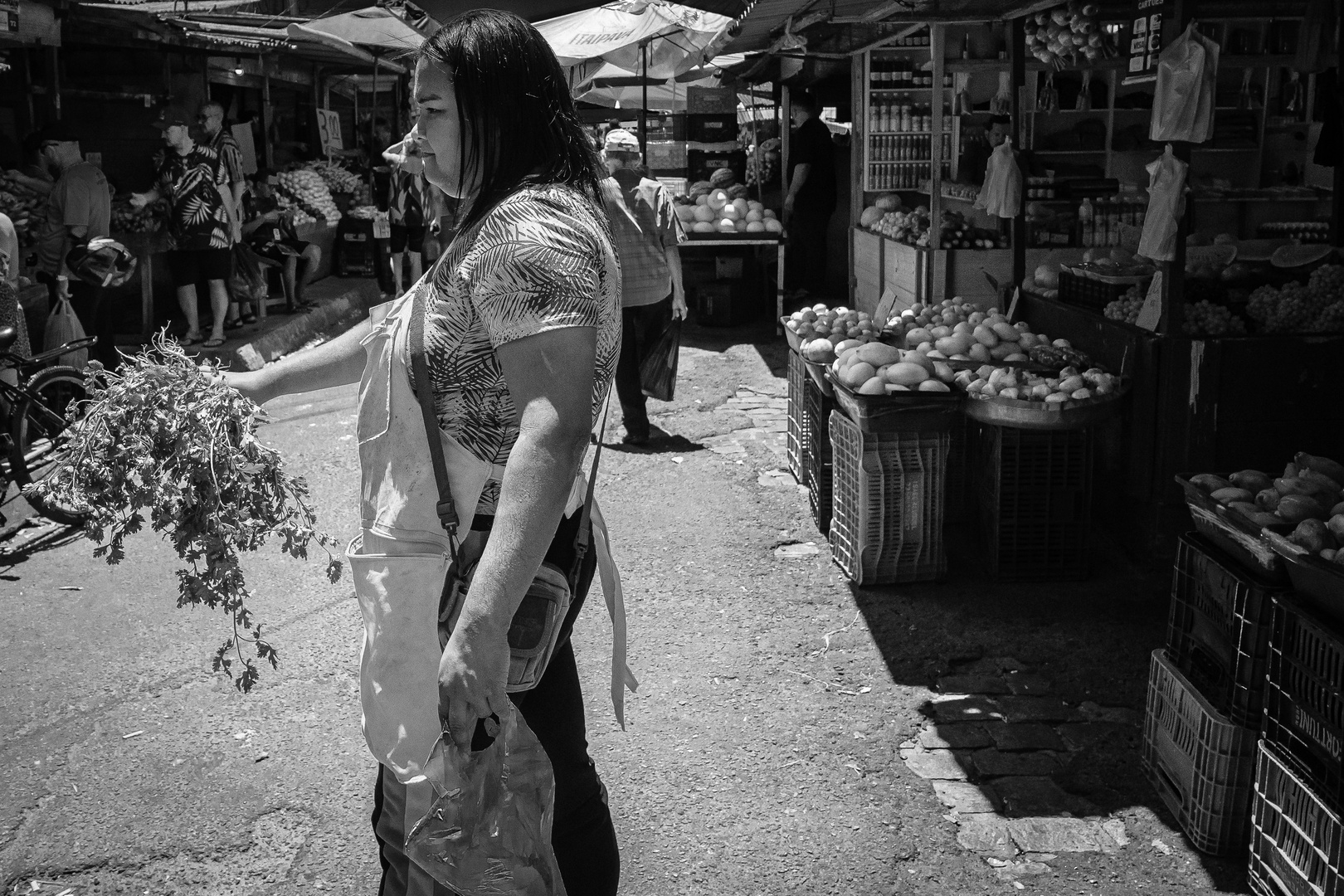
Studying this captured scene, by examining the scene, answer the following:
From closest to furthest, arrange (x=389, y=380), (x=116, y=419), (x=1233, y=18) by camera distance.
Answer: (x=389, y=380), (x=116, y=419), (x=1233, y=18)

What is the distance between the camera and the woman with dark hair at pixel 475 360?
207 centimetres

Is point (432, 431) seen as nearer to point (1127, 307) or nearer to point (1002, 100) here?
point (1127, 307)

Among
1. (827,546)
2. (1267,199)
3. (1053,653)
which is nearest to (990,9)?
(827,546)

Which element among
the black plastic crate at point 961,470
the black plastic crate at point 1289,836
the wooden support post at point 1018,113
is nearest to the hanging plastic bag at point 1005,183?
the wooden support post at point 1018,113

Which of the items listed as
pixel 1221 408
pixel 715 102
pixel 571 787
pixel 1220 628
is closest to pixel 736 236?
pixel 715 102

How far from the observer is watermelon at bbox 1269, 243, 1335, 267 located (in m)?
7.27

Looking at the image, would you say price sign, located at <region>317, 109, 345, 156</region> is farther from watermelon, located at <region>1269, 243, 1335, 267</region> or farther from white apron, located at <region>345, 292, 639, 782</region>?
white apron, located at <region>345, 292, 639, 782</region>

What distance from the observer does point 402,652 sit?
2252 mm

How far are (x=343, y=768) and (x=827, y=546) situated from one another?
9.86ft

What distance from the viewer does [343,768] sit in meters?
4.19

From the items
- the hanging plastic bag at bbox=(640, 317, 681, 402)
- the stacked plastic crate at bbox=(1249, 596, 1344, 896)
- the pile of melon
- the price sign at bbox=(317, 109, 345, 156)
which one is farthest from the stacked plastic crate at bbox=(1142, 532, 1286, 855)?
the price sign at bbox=(317, 109, 345, 156)

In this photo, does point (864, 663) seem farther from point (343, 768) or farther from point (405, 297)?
point (405, 297)

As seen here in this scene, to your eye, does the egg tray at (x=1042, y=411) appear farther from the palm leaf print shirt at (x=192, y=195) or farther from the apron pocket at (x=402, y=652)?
the palm leaf print shirt at (x=192, y=195)

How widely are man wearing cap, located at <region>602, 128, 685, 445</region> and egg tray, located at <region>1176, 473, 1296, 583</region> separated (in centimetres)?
472
